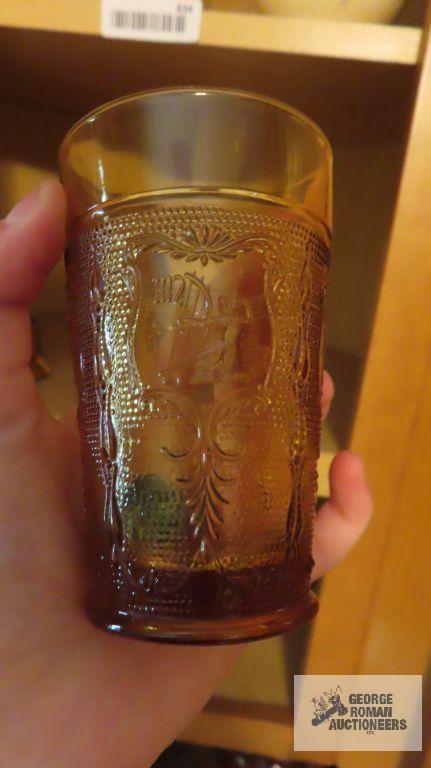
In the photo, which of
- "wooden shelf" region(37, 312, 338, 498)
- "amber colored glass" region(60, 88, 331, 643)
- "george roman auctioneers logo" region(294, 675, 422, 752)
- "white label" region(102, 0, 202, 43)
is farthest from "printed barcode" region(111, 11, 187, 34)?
"george roman auctioneers logo" region(294, 675, 422, 752)

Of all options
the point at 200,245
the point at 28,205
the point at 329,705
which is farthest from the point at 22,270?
the point at 329,705

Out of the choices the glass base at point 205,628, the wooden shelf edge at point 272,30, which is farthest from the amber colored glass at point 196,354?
the wooden shelf edge at point 272,30

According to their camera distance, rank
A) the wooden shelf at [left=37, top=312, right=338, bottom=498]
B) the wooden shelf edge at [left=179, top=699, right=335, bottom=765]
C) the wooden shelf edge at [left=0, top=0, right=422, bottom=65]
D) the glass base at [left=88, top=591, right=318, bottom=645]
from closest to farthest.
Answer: the glass base at [left=88, top=591, right=318, bottom=645], the wooden shelf edge at [left=0, top=0, right=422, bottom=65], the wooden shelf at [left=37, top=312, right=338, bottom=498], the wooden shelf edge at [left=179, top=699, right=335, bottom=765]

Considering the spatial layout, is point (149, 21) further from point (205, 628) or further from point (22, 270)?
point (205, 628)

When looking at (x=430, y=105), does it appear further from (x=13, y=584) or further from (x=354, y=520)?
(x=13, y=584)

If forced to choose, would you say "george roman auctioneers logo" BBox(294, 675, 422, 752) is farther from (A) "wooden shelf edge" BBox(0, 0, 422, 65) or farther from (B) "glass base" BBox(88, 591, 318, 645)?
(A) "wooden shelf edge" BBox(0, 0, 422, 65)

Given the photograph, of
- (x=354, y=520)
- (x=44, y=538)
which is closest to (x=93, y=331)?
(x=44, y=538)

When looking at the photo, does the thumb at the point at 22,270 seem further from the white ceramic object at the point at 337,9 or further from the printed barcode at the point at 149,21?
the white ceramic object at the point at 337,9
